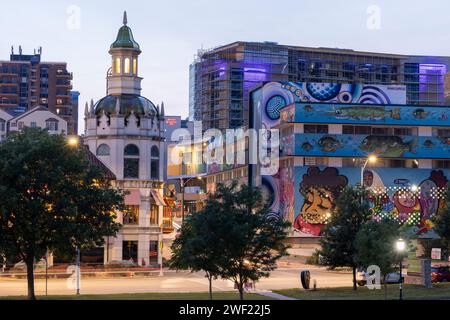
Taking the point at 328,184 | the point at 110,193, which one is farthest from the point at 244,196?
the point at 328,184

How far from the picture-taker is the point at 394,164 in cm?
11688

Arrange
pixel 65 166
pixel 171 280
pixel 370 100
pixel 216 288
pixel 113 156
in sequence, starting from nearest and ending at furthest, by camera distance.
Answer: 1. pixel 65 166
2. pixel 216 288
3. pixel 171 280
4. pixel 113 156
5. pixel 370 100

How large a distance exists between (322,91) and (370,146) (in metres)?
13.2

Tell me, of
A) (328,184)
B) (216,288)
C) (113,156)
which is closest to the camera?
(216,288)

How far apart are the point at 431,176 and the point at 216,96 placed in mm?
79558

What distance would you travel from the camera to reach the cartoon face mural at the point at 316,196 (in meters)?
114

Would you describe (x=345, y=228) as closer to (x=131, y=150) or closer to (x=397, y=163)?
(x=131, y=150)

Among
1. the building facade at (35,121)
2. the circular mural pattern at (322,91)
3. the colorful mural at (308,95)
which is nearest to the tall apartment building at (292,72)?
the colorful mural at (308,95)

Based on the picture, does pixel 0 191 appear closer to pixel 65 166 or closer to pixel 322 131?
pixel 65 166

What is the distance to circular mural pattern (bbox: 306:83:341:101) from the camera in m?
123

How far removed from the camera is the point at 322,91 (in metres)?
124

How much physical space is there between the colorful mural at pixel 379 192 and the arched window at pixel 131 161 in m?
33.5

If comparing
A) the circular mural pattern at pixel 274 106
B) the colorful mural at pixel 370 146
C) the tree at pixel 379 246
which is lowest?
the tree at pixel 379 246

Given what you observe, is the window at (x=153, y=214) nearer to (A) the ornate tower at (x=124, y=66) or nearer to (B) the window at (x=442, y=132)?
(A) the ornate tower at (x=124, y=66)
